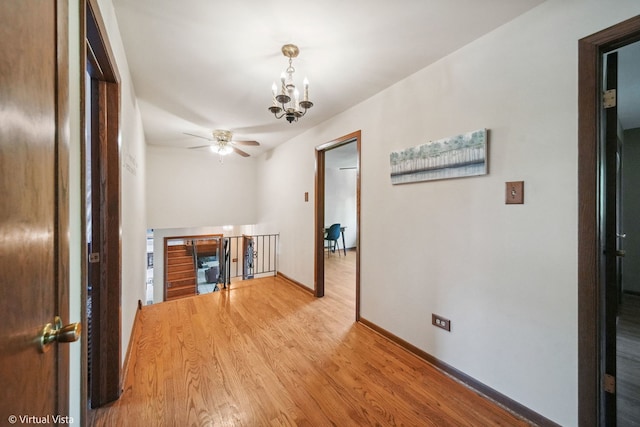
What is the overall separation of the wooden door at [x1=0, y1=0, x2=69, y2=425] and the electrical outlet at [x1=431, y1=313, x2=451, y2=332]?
2.13 m

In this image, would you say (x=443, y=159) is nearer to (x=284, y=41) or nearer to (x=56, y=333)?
(x=284, y=41)

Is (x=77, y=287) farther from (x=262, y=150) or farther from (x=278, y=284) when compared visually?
(x=262, y=150)

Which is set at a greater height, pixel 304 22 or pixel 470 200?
pixel 304 22

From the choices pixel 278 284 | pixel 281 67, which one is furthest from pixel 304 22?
pixel 278 284

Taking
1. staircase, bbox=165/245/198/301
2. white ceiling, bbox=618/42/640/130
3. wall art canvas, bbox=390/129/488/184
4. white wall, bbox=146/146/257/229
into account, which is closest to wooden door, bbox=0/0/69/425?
wall art canvas, bbox=390/129/488/184

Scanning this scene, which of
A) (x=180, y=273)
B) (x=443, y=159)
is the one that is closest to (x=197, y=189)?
(x=180, y=273)

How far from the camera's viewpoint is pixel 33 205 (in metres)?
0.57

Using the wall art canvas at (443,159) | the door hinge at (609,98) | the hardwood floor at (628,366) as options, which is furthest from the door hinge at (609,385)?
the door hinge at (609,98)

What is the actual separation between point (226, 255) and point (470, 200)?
3789 millimetres

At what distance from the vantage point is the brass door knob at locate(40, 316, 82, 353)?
60cm

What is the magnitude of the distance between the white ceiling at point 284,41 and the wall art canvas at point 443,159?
0.69 m

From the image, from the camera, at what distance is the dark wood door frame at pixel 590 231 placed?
130 centimetres

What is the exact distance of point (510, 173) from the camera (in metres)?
1.61

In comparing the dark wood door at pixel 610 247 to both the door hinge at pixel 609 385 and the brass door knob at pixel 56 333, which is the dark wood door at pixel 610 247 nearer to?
the door hinge at pixel 609 385
